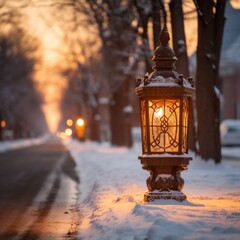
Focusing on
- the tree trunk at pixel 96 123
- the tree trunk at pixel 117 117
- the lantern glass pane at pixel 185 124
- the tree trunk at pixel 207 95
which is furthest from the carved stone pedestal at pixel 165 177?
the tree trunk at pixel 96 123

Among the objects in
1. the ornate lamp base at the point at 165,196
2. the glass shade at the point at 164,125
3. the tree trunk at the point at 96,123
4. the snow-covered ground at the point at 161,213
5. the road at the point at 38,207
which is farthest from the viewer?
the tree trunk at the point at 96,123

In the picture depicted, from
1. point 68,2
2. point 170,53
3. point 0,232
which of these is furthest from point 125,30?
point 0,232

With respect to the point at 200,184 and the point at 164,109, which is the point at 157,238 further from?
the point at 200,184

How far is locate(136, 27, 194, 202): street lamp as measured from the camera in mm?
10945

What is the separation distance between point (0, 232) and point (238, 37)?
1679 inches

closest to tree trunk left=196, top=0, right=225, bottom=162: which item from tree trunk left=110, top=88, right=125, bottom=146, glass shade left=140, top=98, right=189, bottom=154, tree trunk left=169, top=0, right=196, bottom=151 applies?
tree trunk left=169, top=0, right=196, bottom=151

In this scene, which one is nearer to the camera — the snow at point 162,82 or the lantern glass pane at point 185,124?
the snow at point 162,82

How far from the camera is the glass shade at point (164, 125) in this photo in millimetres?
11234

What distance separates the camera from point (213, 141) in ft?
64.3

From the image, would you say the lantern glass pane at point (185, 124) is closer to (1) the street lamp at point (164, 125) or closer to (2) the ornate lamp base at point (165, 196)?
(1) the street lamp at point (164, 125)

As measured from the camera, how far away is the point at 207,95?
64.1 ft

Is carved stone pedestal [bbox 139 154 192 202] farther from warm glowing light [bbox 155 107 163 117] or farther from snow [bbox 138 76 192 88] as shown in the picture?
snow [bbox 138 76 192 88]

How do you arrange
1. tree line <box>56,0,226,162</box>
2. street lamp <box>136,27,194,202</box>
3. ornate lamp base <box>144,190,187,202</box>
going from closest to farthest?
1. ornate lamp base <box>144,190,187,202</box>
2. street lamp <box>136,27,194,202</box>
3. tree line <box>56,0,226,162</box>

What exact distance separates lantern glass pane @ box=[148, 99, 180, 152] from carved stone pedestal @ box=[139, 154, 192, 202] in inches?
11.7
